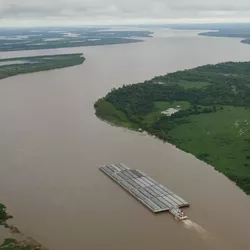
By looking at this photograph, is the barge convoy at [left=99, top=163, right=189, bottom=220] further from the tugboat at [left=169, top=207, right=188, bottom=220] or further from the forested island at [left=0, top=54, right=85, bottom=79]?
the forested island at [left=0, top=54, right=85, bottom=79]

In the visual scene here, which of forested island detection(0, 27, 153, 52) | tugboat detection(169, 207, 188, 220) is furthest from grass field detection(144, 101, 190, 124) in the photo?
forested island detection(0, 27, 153, 52)

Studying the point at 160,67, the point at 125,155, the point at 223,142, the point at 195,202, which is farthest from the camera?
the point at 160,67

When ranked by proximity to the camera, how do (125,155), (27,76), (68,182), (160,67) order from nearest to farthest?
(68,182)
(125,155)
(27,76)
(160,67)

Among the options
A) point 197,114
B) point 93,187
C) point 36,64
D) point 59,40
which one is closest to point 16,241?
point 93,187

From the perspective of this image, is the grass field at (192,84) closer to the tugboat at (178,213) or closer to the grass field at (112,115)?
the grass field at (112,115)

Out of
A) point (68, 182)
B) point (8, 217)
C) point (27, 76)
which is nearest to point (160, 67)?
point (27, 76)

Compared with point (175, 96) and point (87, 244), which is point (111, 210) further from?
point (175, 96)

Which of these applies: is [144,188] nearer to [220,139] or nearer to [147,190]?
[147,190]

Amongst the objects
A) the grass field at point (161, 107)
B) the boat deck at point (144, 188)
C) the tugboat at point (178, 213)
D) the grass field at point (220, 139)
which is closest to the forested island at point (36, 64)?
the grass field at point (161, 107)
